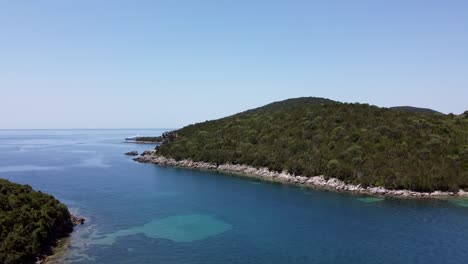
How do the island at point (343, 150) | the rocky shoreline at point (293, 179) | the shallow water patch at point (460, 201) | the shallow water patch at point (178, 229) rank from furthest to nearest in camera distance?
the island at point (343, 150), the rocky shoreline at point (293, 179), the shallow water patch at point (460, 201), the shallow water patch at point (178, 229)

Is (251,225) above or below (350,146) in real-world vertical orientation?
below

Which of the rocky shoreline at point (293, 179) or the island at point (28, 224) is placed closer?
the island at point (28, 224)

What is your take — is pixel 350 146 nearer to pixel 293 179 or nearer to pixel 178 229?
pixel 293 179

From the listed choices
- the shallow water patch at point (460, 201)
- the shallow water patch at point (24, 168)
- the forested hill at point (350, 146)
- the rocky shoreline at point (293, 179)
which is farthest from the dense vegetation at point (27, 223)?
the shallow water patch at point (24, 168)

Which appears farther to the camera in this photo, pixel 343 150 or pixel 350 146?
pixel 350 146

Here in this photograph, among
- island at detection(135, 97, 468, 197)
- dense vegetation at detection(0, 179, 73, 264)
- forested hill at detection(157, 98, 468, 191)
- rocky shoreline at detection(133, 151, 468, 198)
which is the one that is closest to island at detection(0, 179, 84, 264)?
dense vegetation at detection(0, 179, 73, 264)

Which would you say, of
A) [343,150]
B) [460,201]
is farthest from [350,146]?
[460,201]

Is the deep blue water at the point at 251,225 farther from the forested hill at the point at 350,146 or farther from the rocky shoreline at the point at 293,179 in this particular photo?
the forested hill at the point at 350,146
